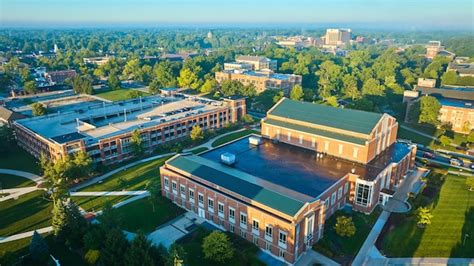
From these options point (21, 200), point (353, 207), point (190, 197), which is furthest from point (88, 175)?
point (353, 207)

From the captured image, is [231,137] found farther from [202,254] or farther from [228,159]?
[202,254]

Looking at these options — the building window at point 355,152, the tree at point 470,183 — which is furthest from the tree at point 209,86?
the tree at point 470,183

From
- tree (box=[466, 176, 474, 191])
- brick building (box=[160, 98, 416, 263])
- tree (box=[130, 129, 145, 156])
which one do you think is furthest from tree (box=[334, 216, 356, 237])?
tree (box=[130, 129, 145, 156])

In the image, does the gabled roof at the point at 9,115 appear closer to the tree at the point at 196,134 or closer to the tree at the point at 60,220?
the tree at the point at 196,134

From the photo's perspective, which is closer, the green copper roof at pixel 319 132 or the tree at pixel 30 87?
the green copper roof at pixel 319 132

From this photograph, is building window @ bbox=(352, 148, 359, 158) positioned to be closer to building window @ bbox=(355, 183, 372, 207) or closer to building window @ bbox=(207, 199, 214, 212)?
building window @ bbox=(355, 183, 372, 207)

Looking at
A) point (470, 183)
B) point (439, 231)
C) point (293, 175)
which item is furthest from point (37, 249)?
point (470, 183)

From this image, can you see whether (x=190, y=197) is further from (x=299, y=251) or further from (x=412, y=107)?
(x=412, y=107)
